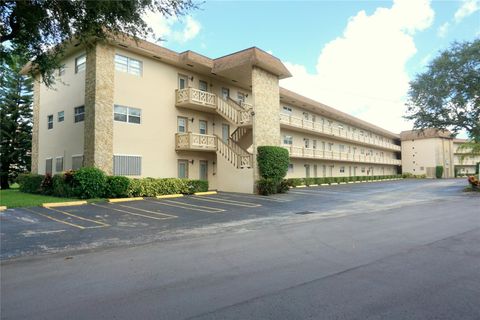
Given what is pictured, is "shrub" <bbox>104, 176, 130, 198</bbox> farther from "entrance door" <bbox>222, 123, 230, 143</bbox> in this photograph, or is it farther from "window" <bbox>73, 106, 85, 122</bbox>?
"entrance door" <bbox>222, 123, 230, 143</bbox>

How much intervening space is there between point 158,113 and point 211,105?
380 centimetres

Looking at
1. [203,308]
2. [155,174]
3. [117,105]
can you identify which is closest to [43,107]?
[117,105]

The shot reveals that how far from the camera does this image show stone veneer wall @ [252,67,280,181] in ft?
74.9

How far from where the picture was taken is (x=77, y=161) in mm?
19781

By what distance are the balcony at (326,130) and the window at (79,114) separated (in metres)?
16.9

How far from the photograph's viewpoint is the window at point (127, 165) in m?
19.2

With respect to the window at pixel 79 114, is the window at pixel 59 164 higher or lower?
lower

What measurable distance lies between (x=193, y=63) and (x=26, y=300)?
19936mm

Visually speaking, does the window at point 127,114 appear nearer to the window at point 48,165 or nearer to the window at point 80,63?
the window at point 80,63

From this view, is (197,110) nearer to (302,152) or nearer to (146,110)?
(146,110)

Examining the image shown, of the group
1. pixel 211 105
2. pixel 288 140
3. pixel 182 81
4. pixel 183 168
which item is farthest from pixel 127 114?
pixel 288 140

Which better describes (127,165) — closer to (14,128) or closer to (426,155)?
(14,128)

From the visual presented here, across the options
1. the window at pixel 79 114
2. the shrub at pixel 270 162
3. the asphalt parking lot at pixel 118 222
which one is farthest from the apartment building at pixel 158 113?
the asphalt parking lot at pixel 118 222

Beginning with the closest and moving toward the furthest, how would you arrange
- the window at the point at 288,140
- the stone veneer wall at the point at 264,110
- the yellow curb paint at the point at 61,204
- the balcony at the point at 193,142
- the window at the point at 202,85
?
the yellow curb paint at the point at 61,204 < the balcony at the point at 193,142 < the stone veneer wall at the point at 264,110 < the window at the point at 202,85 < the window at the point at 288,140
